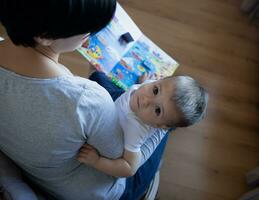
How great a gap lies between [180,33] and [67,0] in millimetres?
1523

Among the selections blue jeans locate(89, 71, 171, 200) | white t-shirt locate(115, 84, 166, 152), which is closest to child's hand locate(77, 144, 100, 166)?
white t-shirt locate(115, 84, 166, 152)

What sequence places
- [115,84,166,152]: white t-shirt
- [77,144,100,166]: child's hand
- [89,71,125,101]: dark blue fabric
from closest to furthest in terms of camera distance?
[77,144,100,166]: child's hand
[115,84,166,152]: white t-shirt
[89,71,125,101]: dark blue fabric

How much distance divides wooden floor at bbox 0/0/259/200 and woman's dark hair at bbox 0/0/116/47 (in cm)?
107

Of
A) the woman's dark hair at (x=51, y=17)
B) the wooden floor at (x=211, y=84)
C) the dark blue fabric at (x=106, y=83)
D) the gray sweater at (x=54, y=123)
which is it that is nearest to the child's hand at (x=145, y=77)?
the dark blue fabric at (x=106, y=83)

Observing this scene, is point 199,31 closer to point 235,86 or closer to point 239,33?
point 239,33

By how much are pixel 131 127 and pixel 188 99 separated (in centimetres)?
19

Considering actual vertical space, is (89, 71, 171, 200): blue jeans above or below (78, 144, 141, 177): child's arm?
below

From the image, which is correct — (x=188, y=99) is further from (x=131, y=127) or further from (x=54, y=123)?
(x=54, y=123)

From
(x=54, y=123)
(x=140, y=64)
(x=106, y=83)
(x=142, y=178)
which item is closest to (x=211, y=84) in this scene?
(x=140, y=64)

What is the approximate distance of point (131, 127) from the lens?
0.92 m

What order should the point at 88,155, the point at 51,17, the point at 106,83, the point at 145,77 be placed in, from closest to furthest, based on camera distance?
1. the point at 51,17
2. the point at 88,155
3. the point at 106,83
4. the point at 145,77

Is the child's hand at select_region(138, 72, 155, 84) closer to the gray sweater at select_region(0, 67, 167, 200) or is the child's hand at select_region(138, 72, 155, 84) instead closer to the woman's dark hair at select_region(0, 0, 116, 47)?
the gray sweater at select_region(0, 67, 167, 200)

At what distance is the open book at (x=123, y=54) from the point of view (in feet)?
4.16

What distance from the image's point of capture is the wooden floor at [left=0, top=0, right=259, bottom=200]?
1.53 meters
